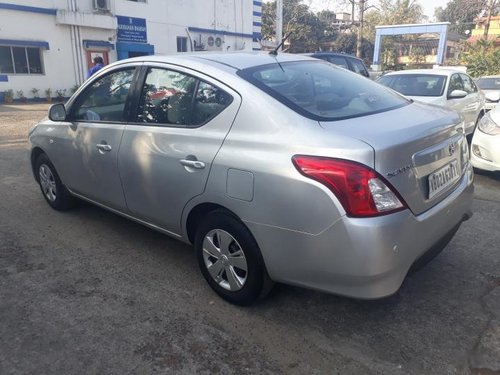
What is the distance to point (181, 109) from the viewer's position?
3107mm

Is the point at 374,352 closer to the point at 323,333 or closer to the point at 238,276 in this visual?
the point at 323,333

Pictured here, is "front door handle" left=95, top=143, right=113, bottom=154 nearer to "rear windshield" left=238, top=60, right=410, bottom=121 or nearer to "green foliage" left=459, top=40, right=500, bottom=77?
"rear windshield" left=238, top=60, right=410, bottom=121

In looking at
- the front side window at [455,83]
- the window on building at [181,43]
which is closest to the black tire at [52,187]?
the front side window at [455,83]

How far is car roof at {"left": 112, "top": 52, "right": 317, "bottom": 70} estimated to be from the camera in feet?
10.1

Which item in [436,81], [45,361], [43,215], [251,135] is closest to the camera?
[45,361]

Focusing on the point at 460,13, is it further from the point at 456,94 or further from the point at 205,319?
the point at 205,319

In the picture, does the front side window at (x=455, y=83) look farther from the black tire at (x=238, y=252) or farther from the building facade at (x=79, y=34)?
the building facade at (x=79, y=34)

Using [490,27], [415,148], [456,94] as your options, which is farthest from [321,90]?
[490,27]

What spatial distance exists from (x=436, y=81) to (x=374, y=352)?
641 cm

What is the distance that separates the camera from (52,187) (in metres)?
4.70

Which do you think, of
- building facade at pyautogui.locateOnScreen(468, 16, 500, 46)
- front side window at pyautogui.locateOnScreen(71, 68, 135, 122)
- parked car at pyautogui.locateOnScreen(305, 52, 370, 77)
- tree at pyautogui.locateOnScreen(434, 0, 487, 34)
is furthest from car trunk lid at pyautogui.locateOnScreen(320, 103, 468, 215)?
building facade at pyautogui.locateOnScreen(468, 16, 500, 46)

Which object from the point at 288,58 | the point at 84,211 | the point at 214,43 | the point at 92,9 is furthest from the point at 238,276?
the point at 214,43

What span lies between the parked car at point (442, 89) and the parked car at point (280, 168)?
4.50 m

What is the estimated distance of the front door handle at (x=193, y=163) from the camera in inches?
112
